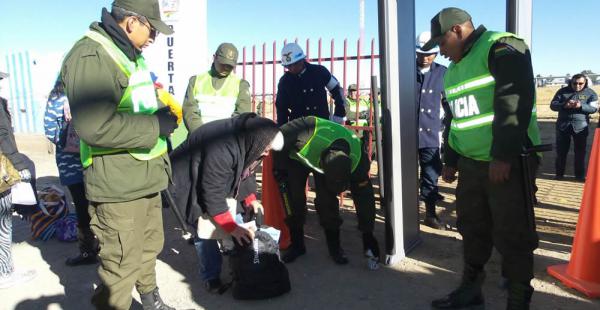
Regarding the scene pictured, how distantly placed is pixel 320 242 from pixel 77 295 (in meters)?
2.14

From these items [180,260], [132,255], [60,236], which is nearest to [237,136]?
[132,255]

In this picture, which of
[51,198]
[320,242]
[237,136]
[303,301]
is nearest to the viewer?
[237,136]

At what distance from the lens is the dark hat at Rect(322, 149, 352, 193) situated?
319cm

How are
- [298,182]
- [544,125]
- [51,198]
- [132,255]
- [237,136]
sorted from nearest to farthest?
[132,255], [237,136], [298,182], [51,198], [544,125]

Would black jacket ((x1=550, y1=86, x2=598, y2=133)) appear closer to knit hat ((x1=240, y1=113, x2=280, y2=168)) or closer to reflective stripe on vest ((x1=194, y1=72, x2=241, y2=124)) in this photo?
reflective stripe on vest ((x1=194, y1=72, x2=241, y2=124))

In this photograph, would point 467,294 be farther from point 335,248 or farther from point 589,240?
point 335,248

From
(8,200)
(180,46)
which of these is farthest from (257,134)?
(180,46)

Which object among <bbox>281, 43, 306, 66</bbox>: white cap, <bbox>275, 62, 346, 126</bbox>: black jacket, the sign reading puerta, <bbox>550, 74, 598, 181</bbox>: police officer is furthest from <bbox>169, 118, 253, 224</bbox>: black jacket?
<bbox>550, 74, 598, 181</bbox>: police officer

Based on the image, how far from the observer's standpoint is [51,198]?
4.68 m

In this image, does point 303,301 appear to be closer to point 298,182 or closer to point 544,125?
point 298,182

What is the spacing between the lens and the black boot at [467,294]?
9.59 ft

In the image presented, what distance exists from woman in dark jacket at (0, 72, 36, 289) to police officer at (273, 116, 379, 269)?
1.93 meters

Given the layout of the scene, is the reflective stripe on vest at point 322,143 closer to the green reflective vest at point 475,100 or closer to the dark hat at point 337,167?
the dark hat at point 337,167

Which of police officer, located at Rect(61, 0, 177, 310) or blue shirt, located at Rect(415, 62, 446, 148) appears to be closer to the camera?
police officer, located at Rect(61, 0, 177, 310)
